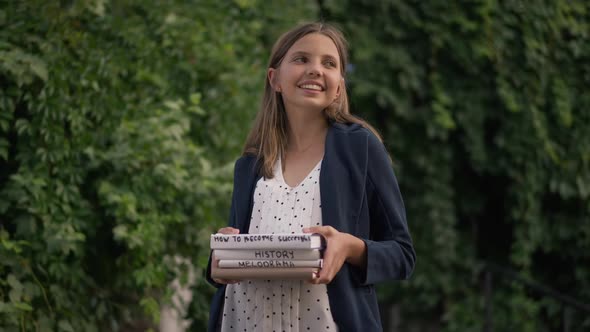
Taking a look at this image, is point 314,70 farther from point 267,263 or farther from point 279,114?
point 267,263

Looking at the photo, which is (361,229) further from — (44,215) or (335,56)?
(44,215)

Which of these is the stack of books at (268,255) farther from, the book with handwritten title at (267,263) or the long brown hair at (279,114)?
the long brown hair at (279,114)

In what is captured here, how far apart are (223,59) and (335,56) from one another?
1.95m

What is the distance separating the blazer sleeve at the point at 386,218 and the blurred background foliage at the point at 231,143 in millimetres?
1328

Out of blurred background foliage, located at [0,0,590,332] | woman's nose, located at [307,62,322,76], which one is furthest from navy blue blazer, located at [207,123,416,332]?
blurred background foliage, located at [0,0,590,332]

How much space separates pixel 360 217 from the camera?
1.85 metres

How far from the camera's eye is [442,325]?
5164mm

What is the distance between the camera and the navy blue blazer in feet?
→ 5.78

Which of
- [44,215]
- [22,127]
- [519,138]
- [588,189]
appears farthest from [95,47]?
[588,189]

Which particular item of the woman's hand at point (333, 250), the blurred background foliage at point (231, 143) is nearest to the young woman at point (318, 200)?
the woman's hand at point (333, 250)

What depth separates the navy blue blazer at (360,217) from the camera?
1.76 m

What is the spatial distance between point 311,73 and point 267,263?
50 centimetres

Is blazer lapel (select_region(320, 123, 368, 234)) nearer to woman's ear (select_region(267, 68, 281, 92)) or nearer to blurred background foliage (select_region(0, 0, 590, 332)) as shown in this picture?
woman's ear (select_region(267, 68, 281, 92))

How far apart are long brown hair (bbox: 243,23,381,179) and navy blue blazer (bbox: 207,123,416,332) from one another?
0.06m
